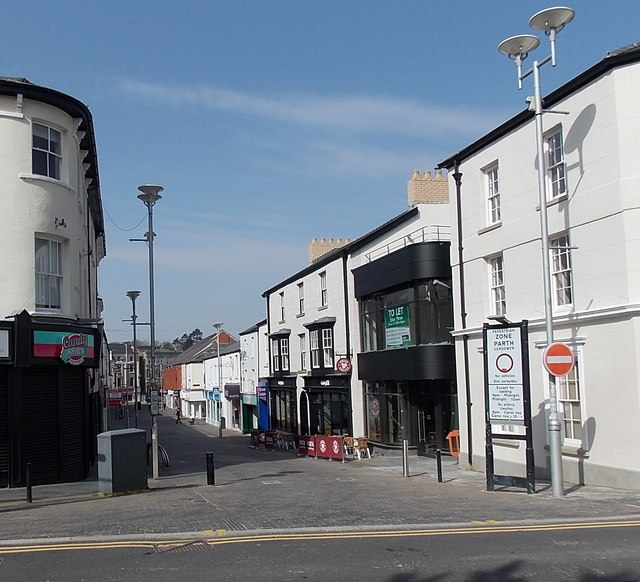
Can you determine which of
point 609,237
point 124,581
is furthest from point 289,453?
point 124,581

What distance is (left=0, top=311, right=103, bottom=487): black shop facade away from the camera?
718 inches

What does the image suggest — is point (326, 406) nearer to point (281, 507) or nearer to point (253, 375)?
point (253, 375)

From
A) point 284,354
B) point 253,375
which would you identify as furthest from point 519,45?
point 253,375

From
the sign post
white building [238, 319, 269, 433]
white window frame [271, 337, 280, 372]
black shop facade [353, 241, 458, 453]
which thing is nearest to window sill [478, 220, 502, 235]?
black shop facade [353, 241, 458, 453]

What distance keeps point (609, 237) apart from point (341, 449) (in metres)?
15.5

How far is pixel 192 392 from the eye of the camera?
8812 centimetres

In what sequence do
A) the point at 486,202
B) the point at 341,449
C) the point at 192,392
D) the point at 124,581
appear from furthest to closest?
the point at 192,392, the point at 341,449, the point at 486,202, the point at 124,581

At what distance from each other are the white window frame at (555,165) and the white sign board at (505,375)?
396 centimetres

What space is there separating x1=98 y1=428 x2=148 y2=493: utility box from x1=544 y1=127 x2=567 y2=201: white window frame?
11.5m

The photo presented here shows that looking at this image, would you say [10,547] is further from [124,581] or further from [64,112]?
[64,112]

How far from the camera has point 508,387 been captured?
1644 cm

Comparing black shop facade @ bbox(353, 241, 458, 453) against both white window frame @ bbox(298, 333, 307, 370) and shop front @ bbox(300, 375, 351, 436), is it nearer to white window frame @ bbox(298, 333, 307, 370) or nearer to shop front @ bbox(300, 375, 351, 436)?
shop front @ bbox(300, 375, 351, 436)

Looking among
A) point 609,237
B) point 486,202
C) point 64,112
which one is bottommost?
point 609,237

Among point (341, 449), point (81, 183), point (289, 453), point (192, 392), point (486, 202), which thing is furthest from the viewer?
point (192, 392)
